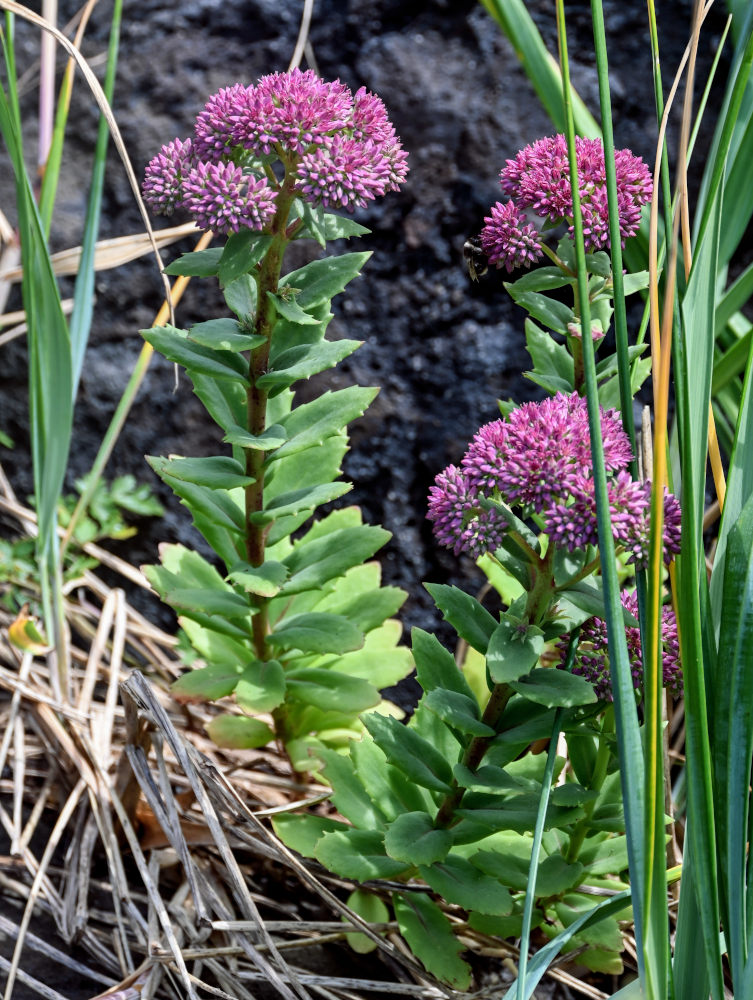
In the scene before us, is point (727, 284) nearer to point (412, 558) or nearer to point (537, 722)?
point (412, 558)

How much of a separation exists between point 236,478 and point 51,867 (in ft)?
2.21

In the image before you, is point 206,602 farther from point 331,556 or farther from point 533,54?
point 533,54

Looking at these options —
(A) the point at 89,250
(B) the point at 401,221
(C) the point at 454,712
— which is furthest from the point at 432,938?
(B) the point at 401,221

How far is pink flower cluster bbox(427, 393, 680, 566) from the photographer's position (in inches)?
32.1

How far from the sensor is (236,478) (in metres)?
1.08

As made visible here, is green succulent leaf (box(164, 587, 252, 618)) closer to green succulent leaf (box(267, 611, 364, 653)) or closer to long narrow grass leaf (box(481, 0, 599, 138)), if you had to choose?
green succulent leaf (box(267, 611, 364, 653))

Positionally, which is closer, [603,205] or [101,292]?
[603,205]

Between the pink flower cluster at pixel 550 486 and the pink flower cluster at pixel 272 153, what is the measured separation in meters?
0.28

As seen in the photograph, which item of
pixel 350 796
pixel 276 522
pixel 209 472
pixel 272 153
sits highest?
pixel 272 153

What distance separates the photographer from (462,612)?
38.7 inches

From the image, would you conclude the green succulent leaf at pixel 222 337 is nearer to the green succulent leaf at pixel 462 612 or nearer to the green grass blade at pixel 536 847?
the green succulent leaf at pixel 462 612

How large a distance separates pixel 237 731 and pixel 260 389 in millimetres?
516

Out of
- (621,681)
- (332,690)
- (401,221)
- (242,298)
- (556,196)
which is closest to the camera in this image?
(621,681)

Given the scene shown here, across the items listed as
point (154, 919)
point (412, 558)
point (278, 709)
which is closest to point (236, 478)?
point (278, 709)
